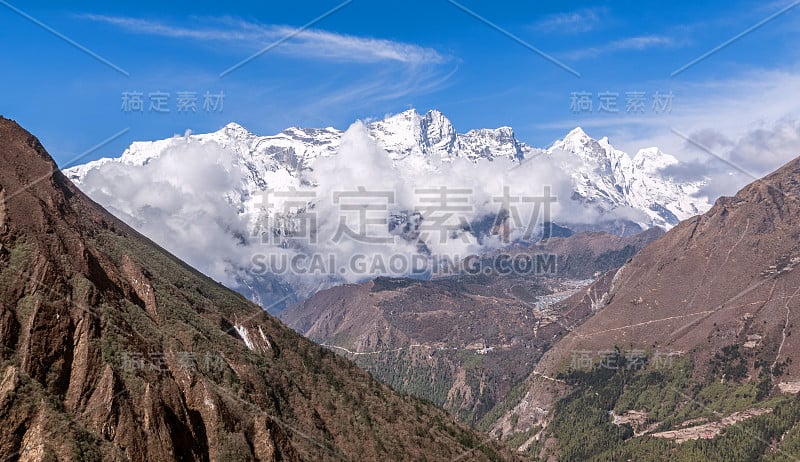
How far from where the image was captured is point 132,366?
9181cm

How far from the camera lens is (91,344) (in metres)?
87.8

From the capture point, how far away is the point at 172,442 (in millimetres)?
88500

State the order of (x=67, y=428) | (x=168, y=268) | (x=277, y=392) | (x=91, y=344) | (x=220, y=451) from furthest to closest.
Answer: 1. (x=168, y=268)
2. (x=277, y=392)
3. (x=220, y=451)
4. (x=91, y=344)
5. (x=67, y=428)

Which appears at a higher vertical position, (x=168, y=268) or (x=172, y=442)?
(x=168, y=268)

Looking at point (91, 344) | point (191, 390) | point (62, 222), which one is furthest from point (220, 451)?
point (62, 222)

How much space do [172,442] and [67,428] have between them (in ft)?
56.6

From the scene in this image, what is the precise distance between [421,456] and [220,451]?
65.1 m

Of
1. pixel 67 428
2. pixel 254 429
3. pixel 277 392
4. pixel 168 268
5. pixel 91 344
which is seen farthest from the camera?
pixel 168 268

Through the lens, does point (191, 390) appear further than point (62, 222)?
No

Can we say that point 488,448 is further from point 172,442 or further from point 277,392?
point 172,442

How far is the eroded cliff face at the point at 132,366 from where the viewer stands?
79938mm

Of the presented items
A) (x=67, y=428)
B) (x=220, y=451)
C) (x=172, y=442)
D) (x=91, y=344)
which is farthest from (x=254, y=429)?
(x=67, y=428)

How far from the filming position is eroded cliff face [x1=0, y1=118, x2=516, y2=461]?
79938 millimetres

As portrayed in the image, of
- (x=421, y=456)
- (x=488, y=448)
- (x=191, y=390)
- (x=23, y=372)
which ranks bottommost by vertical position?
(x=488, y=448)
